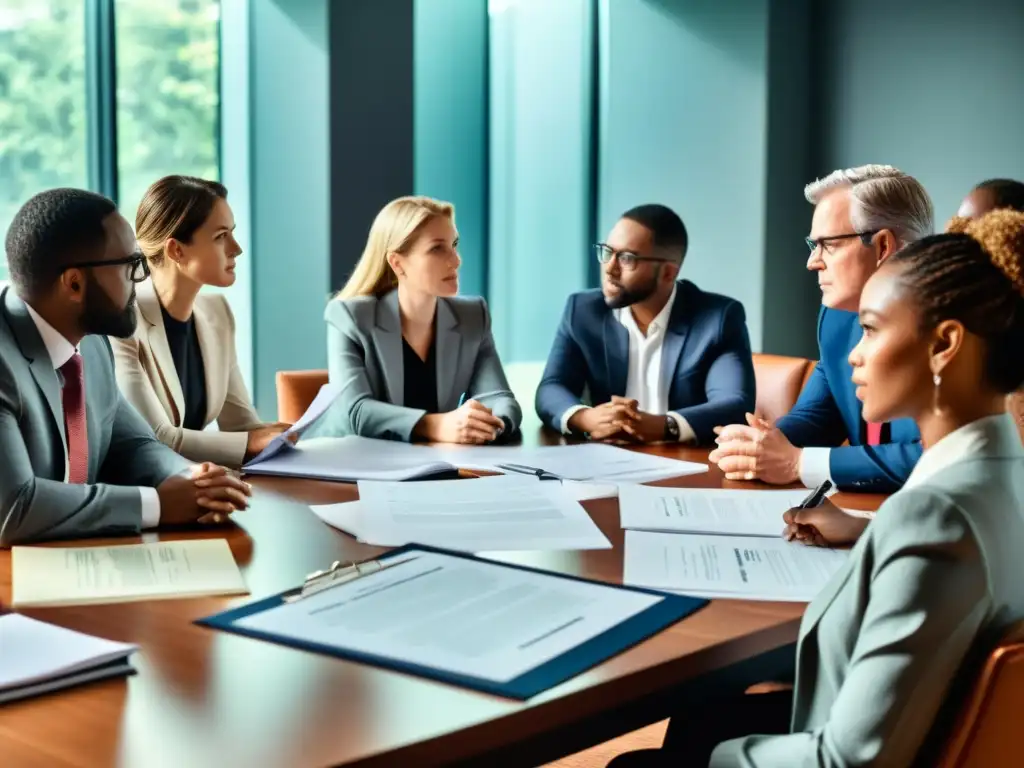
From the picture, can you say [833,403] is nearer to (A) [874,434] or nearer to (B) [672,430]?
(A) [874,434]

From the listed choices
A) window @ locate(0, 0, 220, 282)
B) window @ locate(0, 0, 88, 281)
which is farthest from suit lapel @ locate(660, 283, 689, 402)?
window @ locate(0, 0, 88, 281)

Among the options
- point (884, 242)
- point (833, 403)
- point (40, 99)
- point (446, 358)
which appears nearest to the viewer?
point (884, 242)

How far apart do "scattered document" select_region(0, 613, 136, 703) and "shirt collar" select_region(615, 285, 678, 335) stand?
2564 mm

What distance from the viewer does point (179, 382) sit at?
3.29m

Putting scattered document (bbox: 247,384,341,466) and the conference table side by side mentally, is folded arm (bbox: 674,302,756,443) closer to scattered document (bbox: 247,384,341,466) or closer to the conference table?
scattered document (bbox: 247,384,341,466)

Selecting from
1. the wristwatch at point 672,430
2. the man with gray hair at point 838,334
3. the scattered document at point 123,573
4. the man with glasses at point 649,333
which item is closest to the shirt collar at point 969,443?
the scattered document at point 123,573

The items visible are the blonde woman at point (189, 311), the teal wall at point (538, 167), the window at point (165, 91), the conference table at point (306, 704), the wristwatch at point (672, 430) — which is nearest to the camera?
the conference table at point (306, 704)

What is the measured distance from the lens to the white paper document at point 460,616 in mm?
1377

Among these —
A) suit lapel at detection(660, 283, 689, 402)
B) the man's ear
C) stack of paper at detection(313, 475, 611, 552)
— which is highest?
the man's ear

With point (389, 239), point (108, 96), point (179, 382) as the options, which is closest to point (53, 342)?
point (179, 382)

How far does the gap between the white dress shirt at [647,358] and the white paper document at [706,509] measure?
1.37 meters

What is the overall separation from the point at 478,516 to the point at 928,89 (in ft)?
15.2

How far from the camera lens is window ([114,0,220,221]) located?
5062 mm

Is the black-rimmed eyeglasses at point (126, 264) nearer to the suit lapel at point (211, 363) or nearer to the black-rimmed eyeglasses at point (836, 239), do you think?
the suit lapel at point (211, 363)
